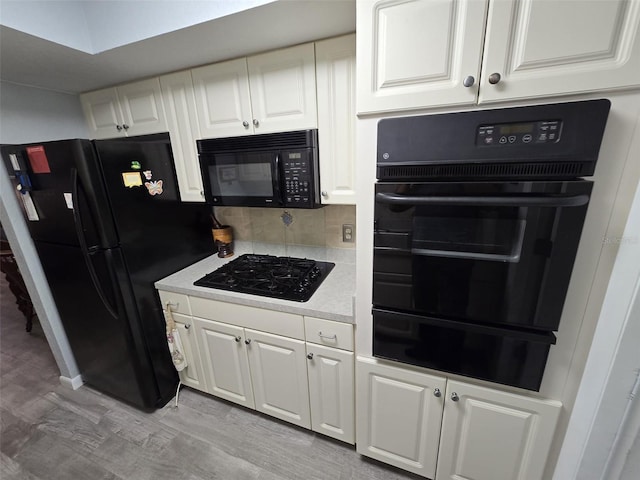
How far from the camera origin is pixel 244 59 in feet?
4.50

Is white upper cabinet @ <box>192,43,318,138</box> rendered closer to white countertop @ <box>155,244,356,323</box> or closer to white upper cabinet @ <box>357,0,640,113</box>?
white upper cabinet @ <box>357,0,640,113</box>

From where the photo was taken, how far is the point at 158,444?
1.56 meters

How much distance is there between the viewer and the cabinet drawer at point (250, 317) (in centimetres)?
131

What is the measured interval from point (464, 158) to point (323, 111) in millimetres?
746

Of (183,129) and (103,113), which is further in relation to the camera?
(103,113)

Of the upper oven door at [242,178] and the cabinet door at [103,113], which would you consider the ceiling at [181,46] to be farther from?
the upper oven door at [242,178]

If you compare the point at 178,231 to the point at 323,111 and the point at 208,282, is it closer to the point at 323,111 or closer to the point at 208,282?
the point at 208,282

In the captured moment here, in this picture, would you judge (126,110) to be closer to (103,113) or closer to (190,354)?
(103,113)

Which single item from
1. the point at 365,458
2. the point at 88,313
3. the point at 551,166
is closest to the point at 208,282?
the point at 88,313

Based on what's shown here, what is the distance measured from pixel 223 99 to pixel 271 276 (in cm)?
102

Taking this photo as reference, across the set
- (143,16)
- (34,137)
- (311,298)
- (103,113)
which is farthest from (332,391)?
(34,137)

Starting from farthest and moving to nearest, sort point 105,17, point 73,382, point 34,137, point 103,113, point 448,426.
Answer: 1. point 73,382
2. point 103,113
3. point 34,137
4. point 105,17
5. point 448,426

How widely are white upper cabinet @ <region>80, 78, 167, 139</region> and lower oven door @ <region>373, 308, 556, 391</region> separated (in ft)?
5.68

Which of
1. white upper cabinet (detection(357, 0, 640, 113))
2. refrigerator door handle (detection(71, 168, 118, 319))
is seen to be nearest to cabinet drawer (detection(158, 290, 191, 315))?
refrigerator door handle (detection(71, 168, 118, 319))
